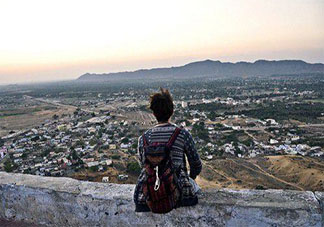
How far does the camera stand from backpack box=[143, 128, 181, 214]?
58.3 inches

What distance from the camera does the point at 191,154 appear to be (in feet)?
5.50

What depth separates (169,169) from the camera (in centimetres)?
151

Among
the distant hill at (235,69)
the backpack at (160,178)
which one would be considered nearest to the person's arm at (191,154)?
the backpack at (160,178)

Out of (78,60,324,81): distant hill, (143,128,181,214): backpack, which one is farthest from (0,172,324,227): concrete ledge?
(78,60,324,81): distant hill

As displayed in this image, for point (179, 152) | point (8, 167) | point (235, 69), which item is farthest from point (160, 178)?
point (235, 69)

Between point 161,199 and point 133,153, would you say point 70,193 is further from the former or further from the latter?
point 133,153

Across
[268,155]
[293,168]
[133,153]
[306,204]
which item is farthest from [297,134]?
[306,204]

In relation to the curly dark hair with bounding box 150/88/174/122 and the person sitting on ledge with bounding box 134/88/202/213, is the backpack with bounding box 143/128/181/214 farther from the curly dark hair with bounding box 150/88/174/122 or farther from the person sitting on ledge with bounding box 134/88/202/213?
the curly dark hair with bounding box 150/88/174/122

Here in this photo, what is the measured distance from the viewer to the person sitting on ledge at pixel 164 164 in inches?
58.7

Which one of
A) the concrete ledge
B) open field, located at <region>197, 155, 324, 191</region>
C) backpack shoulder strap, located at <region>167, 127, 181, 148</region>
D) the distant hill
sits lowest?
open field, located at <region>197, 155, 324, 191</region>

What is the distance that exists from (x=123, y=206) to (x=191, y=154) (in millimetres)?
644

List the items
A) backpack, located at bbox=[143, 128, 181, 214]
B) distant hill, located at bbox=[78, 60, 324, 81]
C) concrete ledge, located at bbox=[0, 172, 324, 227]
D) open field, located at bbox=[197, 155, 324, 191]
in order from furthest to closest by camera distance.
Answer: distant hill, located at bbox=[78, 60, 324, 81] → open field, located at bbox=[197, 155, 324, 191] → concrete ledge, located at bbox=[0, 172, 324, 227] → backpack, located at bbox=[143, 128, 181, 214]

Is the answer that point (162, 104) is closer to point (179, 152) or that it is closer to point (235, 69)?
point (179, 152)

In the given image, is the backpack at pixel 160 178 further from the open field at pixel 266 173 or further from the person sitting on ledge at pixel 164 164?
the open field at pixel 266 173
